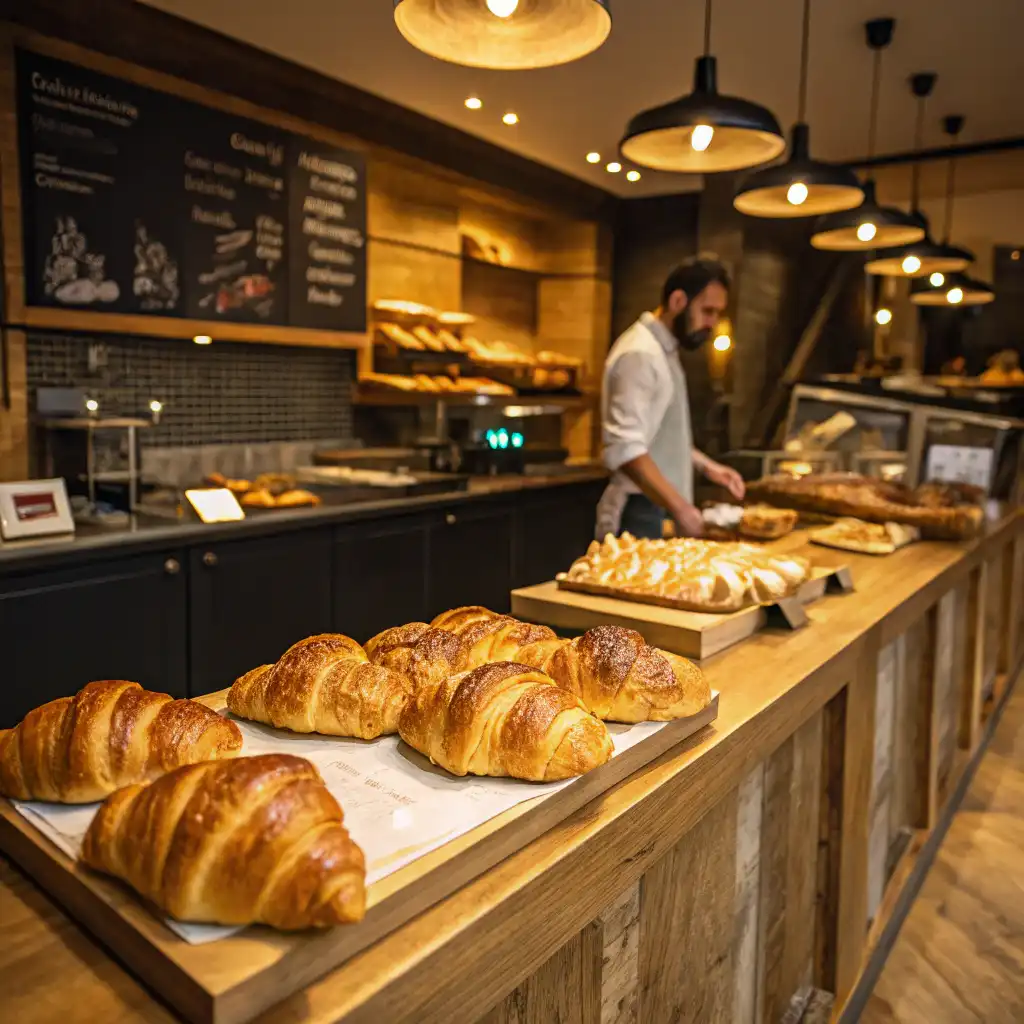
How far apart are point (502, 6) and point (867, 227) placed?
2.10m

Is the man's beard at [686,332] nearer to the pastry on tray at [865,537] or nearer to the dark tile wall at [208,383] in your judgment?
the pastry on tray at [865,537]

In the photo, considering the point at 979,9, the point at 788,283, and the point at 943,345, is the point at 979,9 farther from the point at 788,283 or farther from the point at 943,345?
the point at 943,345

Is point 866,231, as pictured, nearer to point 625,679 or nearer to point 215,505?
point 215,505

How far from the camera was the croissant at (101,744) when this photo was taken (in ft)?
2.85

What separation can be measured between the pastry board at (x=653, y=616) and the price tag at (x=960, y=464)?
8.15ft

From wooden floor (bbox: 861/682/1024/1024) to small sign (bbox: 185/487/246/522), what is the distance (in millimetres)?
2484

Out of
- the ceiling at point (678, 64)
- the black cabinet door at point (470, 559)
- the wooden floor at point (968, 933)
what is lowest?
the wooden floor at point (968, 933)

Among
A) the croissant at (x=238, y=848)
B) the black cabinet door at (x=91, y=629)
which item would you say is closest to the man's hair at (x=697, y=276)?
the black cabinet door at (x=91, y=629)

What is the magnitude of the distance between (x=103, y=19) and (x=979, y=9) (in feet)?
10.8

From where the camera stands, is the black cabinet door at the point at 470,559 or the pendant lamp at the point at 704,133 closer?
the pendant lamp at the point at 704,133

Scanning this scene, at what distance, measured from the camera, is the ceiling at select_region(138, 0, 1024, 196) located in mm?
3492

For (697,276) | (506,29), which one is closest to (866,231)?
(697,276)

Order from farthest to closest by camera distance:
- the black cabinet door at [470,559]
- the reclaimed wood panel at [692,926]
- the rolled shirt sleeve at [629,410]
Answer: the black cabinet door at [470,559]
the rolled shirt sleeve at [629,410]
the reclaimed wood panel at [692,926]

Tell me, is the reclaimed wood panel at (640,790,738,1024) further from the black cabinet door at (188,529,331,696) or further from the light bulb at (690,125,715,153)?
the black cabinet door at (188,529,331,696)
